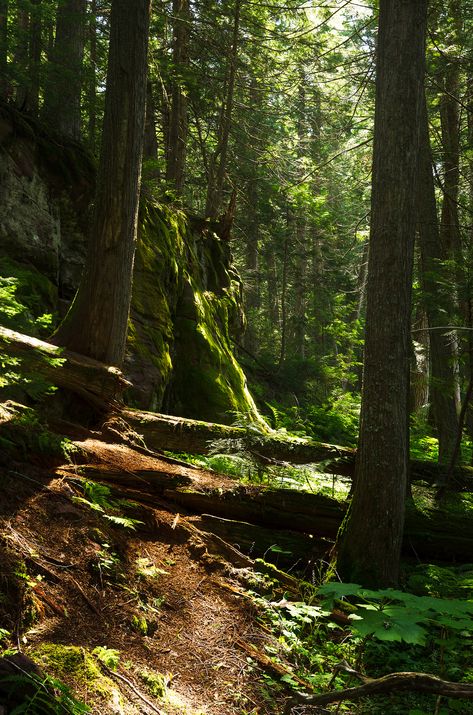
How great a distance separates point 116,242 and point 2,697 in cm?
534

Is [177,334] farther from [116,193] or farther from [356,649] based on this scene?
[356,649]

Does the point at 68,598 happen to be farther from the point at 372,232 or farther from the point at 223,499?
the point at 372,232

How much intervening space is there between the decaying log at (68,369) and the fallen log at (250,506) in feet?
2.32

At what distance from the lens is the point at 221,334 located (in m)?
11.7

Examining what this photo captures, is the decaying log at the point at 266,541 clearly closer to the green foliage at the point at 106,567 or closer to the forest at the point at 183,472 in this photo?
the forest at the point at 183,472

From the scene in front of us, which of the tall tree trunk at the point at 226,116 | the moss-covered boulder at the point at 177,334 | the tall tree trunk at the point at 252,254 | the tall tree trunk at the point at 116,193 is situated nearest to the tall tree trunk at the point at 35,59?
the moss-covered boulder at the point at 177,334

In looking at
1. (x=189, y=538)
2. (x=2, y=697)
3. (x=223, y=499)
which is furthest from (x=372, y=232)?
(x=2, y=697)

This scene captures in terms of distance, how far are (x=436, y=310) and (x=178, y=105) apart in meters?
8.43

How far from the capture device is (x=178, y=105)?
1344cm

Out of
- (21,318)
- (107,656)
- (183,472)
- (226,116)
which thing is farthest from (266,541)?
(226,116)

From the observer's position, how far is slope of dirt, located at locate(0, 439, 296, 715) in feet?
10.1

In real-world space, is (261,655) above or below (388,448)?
below

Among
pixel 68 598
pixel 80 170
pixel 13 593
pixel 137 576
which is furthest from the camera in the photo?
pixel 80 170

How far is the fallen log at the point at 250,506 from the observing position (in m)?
5.25
